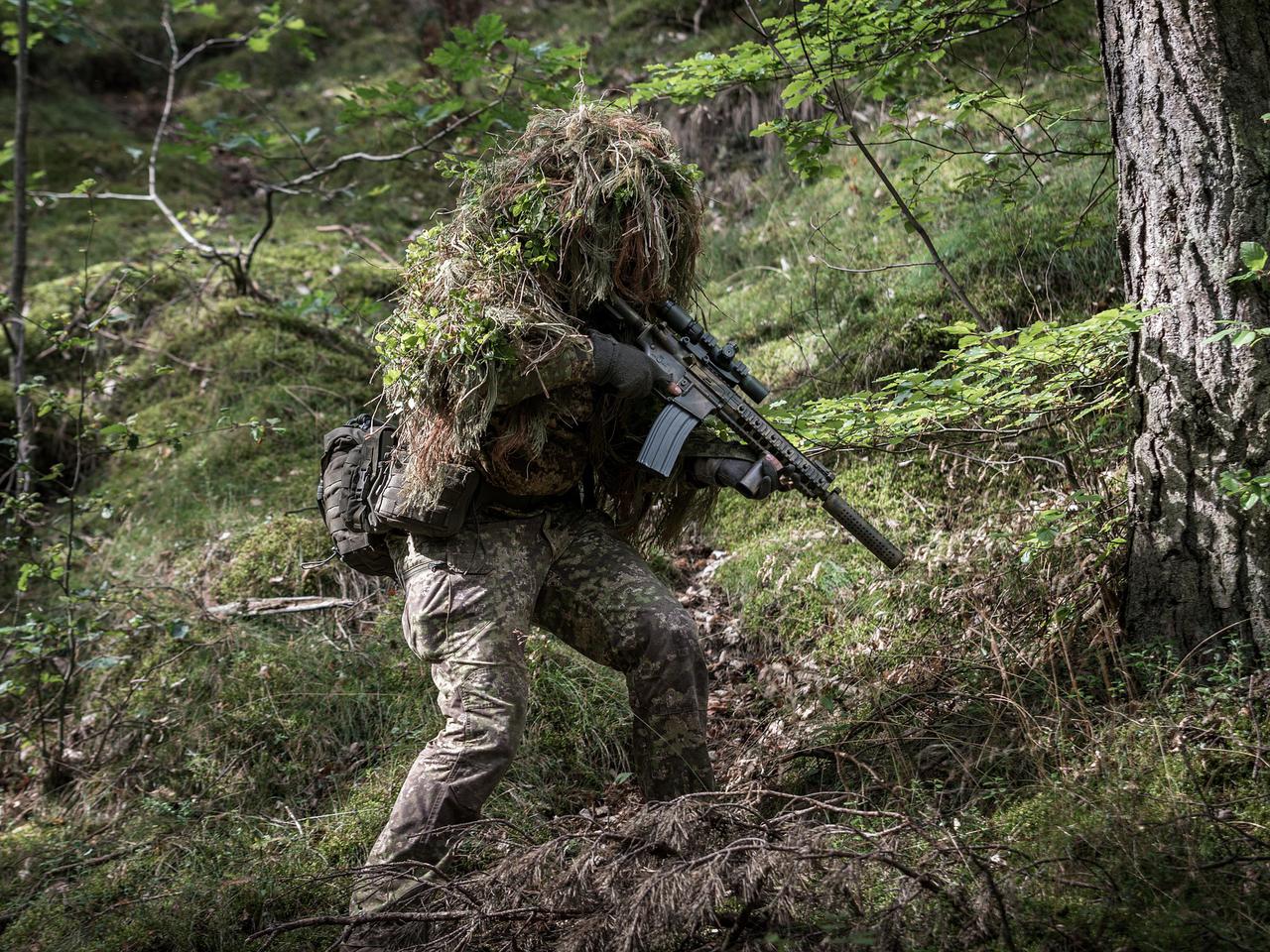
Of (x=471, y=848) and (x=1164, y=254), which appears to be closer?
(x=1164, y=254)

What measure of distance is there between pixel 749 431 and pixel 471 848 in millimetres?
1902

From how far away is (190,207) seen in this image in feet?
31.6

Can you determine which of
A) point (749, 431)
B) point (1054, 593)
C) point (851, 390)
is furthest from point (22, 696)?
point (1054, 593)

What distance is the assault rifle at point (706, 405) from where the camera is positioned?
3.71 m

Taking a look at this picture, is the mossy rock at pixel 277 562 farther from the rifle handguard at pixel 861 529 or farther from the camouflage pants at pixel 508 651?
the rifle handguard at pixel 861 529

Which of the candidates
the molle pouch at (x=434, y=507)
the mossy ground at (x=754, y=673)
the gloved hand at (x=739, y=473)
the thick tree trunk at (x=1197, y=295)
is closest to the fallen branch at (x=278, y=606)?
the mossy ground at (x=754, y=673)

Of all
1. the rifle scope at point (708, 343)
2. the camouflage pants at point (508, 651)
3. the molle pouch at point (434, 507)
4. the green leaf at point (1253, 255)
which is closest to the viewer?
the green leaf at point (1253, 255)

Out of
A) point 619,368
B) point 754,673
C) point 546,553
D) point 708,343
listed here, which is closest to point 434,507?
point 546,553

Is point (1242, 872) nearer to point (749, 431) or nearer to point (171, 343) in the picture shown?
point (749, 431)

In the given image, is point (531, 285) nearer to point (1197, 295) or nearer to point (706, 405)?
point (706, 405)

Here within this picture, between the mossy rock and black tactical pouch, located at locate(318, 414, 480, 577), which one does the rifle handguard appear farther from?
the mossy rock

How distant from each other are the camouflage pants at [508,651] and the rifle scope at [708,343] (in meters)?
0.80

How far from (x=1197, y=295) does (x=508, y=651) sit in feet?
8.50

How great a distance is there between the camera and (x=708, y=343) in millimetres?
3938
